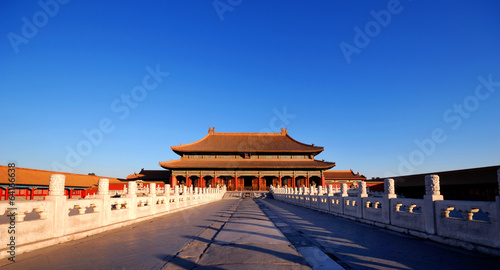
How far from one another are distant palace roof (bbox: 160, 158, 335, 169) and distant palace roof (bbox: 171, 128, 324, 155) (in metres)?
1.45

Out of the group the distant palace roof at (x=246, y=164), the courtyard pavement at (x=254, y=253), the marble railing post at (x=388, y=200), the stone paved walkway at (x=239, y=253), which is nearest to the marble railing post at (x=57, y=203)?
the courtyard pavement at (x=254, y=253)

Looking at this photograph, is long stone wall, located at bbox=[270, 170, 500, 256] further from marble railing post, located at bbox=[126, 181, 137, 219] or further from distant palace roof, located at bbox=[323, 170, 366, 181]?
distant palace roof, located at bbox=[323, 170, 366, 181]

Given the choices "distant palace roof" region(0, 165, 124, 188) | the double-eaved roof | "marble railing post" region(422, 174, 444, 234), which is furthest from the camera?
the double-eaved roof

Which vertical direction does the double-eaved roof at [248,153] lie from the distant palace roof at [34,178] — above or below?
above

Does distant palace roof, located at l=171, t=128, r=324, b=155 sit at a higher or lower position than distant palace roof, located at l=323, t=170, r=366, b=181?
higher

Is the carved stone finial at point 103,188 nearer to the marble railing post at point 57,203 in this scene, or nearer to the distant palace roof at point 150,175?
the marble railing post at point 57,203

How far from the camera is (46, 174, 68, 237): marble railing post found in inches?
224

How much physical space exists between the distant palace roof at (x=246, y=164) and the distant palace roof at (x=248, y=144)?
57.1 inches

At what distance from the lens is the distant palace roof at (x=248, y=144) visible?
43812 mm

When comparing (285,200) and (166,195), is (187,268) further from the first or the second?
(285,200)

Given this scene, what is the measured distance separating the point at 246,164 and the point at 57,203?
3675 centimetres

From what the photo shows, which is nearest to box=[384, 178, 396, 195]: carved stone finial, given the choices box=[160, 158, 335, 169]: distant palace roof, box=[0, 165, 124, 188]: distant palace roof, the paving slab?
the paving slab

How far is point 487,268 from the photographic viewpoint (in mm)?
3791

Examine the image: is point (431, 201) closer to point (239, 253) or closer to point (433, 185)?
point (433, 185)
